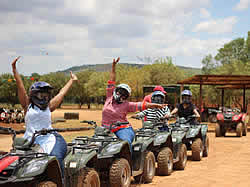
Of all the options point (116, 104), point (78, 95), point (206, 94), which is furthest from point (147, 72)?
point (116, 104)

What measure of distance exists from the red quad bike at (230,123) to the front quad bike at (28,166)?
1426 centimetres

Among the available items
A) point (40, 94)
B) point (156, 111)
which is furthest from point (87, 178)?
point (156, 111)

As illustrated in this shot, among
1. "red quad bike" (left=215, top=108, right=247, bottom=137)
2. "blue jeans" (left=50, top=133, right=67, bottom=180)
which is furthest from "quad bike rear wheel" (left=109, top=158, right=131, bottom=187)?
"red quad bike" (left=215, top=108, right=247, bottom=137)

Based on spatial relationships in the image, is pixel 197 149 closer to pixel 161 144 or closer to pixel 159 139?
pixel 161 144

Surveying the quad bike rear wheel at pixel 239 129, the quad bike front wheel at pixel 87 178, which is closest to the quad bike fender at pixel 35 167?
the quad bike front wheel at pixel 87 178

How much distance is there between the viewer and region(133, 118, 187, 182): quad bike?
744 cm

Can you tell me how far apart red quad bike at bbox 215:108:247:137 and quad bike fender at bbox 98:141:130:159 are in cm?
1251

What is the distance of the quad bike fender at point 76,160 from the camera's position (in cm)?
492

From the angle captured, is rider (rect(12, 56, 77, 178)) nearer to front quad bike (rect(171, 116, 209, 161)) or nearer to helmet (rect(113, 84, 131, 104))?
helmet (rect(113, 84, 131, 104))

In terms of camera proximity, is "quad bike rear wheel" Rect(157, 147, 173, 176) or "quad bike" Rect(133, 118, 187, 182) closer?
"quad bike" Rect(133, 118, 187, 182)

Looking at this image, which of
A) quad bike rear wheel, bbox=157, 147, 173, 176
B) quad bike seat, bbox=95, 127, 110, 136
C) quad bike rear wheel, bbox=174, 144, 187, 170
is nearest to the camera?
quad bike seat, bbox=95, 127, 110, 136

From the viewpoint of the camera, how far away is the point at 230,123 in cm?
1814

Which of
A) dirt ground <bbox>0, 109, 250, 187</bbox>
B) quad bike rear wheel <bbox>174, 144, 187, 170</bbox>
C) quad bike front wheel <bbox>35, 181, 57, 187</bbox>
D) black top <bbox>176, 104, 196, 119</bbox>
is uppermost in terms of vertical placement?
black top <bbox>176, 104, 196, 119</bbox>

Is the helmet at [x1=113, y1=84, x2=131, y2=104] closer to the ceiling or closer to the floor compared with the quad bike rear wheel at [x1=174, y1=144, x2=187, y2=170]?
closer to the ceiling
